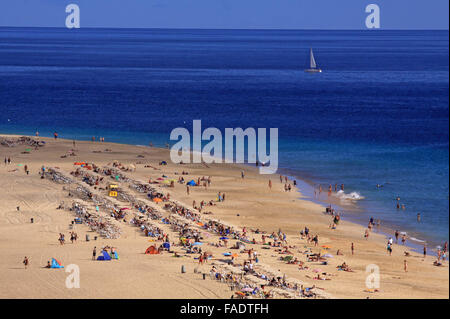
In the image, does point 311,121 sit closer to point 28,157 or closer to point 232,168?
point 232,168

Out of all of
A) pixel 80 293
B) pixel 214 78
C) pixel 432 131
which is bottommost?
pixel 80 293

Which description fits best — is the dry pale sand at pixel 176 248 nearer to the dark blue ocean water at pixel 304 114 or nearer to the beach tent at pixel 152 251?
the beach tent at pixel 152 251

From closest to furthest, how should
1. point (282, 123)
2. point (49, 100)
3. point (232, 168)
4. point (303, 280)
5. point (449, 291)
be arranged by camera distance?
point (449, 291) < point (303, 280) < point (232, 168) < point (282, 123) < point (49, 100)

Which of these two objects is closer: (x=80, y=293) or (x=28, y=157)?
(x=80, y=293)

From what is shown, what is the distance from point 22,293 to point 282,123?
7183cm

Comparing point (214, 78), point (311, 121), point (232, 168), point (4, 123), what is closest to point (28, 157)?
point (232, 168)

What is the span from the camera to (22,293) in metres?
32.2

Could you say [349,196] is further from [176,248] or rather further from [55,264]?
[55,264]

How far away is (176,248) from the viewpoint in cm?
4075

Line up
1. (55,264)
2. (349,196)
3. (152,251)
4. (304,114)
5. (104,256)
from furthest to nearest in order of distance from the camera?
(304,114), (349,196), (152,251), (104,256), (55,264)

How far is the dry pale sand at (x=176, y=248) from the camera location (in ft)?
110

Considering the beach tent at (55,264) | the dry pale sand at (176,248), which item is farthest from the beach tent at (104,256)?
the beach tent at (55,264)

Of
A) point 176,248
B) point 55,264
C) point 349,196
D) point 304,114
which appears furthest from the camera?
point 304,114

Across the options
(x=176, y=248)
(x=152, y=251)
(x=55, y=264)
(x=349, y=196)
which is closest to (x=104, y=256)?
(x=55, y=264)
